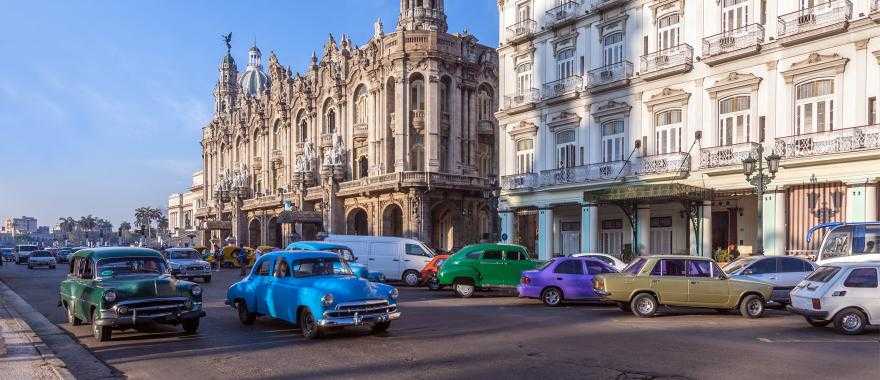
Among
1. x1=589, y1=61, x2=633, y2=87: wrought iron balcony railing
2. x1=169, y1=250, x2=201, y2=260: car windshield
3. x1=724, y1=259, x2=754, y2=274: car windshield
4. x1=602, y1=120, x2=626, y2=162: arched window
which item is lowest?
x1=169, y1=250, x2=201, y2=260: car windshield

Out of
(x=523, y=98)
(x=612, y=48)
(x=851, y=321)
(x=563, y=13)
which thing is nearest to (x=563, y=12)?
(x=563, y=13)

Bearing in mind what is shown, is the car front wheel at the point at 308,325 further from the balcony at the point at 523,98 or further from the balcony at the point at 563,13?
the balcony at the point at 523,98

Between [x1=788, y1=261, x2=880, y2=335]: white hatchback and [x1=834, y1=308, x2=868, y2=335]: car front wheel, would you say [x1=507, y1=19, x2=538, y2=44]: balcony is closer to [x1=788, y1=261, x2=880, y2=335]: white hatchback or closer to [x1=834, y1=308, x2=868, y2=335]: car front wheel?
[x1=788, y1=261, x2=880, y2=335]: white hatchback

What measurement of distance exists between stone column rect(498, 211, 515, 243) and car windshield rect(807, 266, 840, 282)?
20894 millimetres

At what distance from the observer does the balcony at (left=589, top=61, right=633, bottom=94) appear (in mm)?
29000

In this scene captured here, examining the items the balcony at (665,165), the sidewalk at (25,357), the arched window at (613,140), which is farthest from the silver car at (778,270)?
the sidewalk at (25,357)

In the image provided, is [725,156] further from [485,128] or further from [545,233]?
[485,128]

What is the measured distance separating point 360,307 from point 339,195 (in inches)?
1580

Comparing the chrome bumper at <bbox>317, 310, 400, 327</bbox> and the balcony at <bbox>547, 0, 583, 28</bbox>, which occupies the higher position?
the balcony at <bbox>547, 0, 583, 28</bbox>

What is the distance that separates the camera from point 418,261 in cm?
2877

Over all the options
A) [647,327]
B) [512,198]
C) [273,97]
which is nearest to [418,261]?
[512,198]

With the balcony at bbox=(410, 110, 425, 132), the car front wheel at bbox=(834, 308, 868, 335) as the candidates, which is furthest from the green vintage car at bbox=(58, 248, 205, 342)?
the balcony at bbox=(410, 110, 425, 132)

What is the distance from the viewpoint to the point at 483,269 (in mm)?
21953

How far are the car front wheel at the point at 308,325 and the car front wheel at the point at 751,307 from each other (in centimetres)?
970
